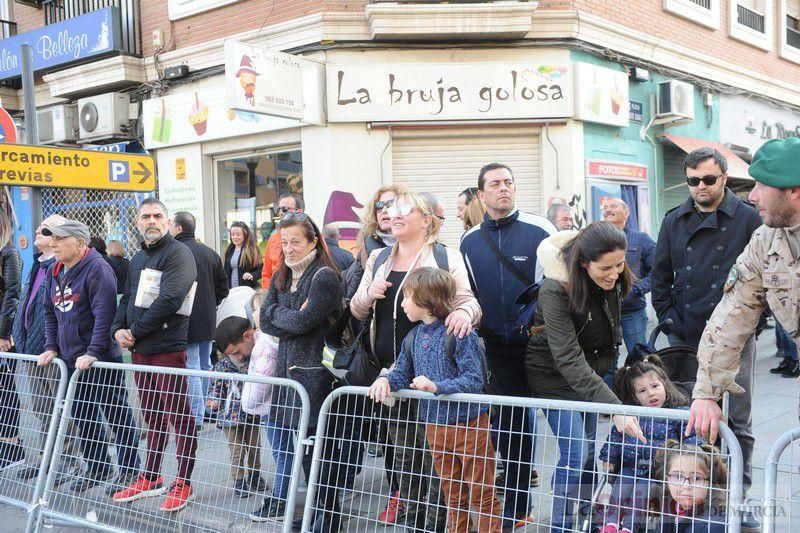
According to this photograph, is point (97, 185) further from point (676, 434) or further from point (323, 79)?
point (676, 434)

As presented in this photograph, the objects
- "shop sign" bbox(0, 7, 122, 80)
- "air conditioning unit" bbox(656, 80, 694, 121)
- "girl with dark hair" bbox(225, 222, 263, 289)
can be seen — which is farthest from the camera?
"shop sign" bbox(0, 7, 122, 80)

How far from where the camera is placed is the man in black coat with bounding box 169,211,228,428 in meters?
6.51

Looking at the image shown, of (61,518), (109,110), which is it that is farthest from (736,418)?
(109,110)

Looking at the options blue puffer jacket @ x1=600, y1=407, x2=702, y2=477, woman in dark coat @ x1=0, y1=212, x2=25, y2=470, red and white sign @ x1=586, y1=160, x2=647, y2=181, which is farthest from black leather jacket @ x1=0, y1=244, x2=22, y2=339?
red and white sign @ x1=586, y1=160, x2=647, y2=181

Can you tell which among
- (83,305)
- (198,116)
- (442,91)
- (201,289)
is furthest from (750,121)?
(83,305)

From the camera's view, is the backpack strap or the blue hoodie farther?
the blue hoodie

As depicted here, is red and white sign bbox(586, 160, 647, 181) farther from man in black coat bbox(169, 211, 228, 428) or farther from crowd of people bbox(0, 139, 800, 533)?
man in black coat bbox(169, 211, 228, 428)

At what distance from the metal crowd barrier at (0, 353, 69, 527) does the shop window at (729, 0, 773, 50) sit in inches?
500

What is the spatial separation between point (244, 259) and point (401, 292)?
5198 mm

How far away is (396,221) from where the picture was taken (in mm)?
3969

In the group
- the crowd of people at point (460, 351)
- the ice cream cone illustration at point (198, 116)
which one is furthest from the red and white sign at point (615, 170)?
the ice cream cone illustration at point (198, 116)

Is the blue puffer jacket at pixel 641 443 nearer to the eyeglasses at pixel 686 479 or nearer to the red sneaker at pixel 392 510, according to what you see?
the eyeglasses at pixel 686 479

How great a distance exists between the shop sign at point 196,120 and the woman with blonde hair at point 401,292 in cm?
658

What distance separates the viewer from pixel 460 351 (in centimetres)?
355
